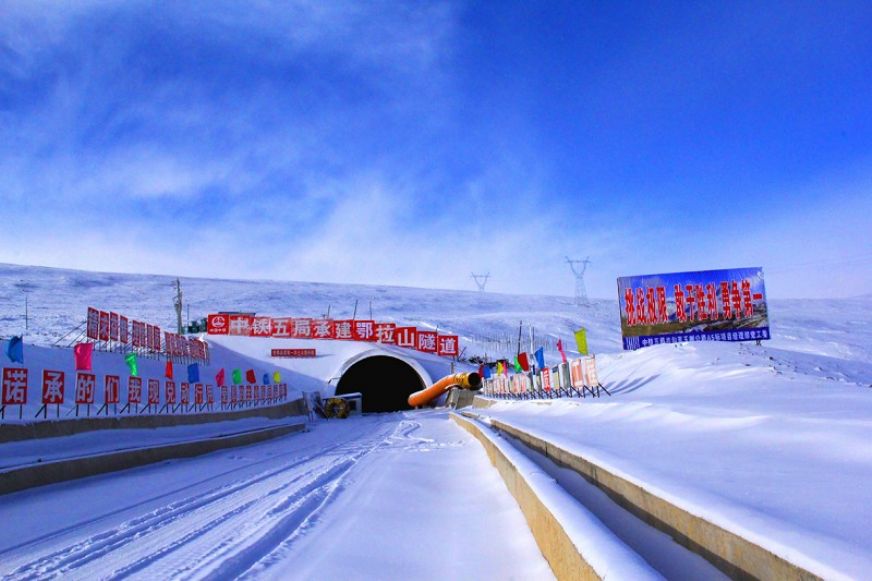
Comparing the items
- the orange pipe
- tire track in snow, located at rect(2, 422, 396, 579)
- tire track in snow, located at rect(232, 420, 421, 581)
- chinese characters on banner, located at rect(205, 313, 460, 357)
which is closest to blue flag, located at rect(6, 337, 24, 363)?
tire track in snow, located at rect(2, 422, 396, 579)

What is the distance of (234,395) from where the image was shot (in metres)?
27.0

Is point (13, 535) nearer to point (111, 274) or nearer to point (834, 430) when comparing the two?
point (834, 430)

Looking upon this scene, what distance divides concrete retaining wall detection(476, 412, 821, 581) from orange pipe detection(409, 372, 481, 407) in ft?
113

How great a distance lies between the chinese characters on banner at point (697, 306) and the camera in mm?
26547

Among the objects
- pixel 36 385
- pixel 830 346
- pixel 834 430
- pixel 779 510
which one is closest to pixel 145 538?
pixel 779 510

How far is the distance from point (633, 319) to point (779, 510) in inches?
1002

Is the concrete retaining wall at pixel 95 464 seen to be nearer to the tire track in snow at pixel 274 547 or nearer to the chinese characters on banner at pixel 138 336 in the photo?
the tire track in snow at pixel 274 547

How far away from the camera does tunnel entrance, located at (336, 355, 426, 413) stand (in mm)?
51469

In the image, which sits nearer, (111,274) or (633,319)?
(633,319)

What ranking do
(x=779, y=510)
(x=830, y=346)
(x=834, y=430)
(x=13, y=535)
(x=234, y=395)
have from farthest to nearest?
(x=830, y=346), (x=234, y=395), (x=13, y=535), (x=834, y=430), (x=779, y=510)

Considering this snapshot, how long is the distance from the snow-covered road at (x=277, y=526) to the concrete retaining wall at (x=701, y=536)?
0.60m

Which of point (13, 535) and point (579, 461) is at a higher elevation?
point (579, 461)

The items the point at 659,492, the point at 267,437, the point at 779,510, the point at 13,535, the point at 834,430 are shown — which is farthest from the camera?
the point at 267,437

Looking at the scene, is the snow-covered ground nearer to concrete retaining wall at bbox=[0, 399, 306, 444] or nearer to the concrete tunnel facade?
concrete retaining wall at bbox=[0, 399, 306, 444]
